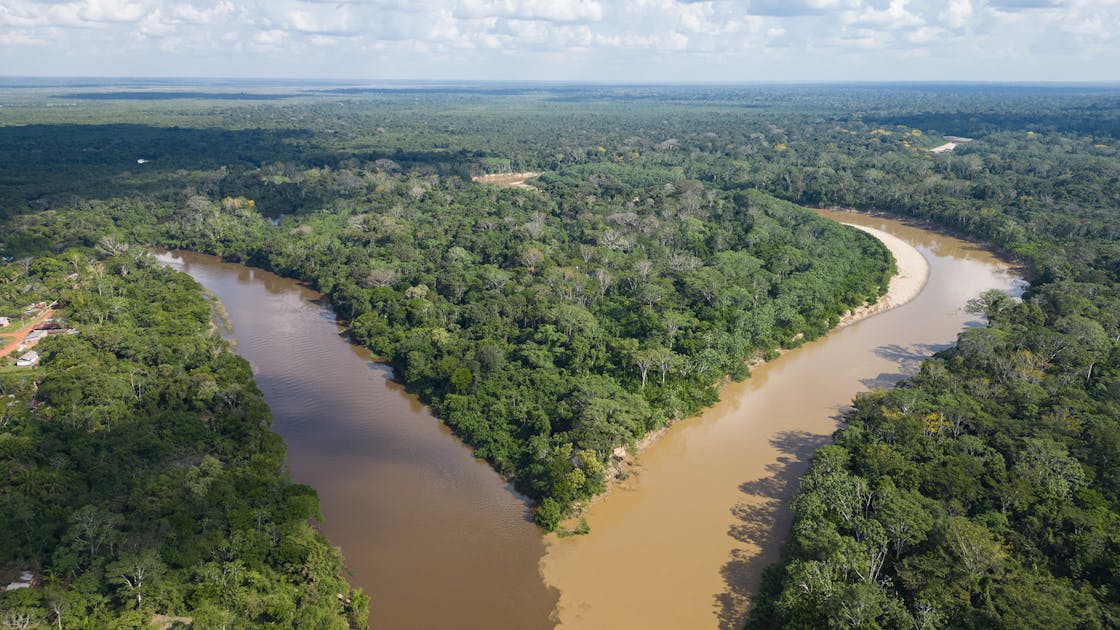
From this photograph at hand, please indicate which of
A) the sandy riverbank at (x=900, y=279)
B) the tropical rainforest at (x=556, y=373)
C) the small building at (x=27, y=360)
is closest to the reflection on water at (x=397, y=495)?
the tropical rainforest at (x=556, y=373)

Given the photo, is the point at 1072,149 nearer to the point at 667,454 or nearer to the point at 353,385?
the point at 667,454

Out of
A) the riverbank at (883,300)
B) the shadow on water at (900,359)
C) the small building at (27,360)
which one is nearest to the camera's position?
the riverbank at (883,300)

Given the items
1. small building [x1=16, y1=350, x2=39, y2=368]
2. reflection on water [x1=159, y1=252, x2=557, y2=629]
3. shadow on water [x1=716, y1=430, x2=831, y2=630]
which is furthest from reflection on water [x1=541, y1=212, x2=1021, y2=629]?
small building [x1=16, y1=350, x2=39, y2=368]

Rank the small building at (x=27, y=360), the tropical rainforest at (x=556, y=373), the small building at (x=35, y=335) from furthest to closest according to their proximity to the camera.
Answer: the small building at (x=35, y=335)
the small building at (x=27, y=360)
the tropical rainforest at (x=556, y=373)

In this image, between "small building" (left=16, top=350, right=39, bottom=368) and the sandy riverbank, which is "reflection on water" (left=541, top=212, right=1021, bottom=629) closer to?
the sandy riverbank

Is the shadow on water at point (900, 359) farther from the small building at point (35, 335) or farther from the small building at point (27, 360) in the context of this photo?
the small building at point (35, 335)

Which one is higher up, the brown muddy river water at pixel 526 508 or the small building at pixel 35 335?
the small building at pixel 35 335
